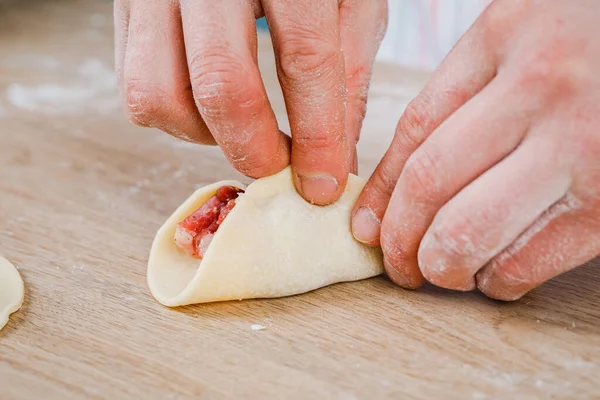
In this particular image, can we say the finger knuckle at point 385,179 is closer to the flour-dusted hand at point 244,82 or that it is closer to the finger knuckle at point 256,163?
the flour-dusted hand at point 244,82

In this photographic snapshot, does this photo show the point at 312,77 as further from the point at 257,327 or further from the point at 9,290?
the point at 9,290

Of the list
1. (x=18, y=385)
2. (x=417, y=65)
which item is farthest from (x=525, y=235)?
(x=417, y=65)

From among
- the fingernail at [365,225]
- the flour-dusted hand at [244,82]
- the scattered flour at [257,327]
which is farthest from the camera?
the fingernail at [365,225]

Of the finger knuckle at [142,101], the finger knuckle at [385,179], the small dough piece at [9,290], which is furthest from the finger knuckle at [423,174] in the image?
the small dough piece at [9,290]

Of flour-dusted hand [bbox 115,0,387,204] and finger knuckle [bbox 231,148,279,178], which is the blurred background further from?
finger knuckle [bbox 231,148,279,178]

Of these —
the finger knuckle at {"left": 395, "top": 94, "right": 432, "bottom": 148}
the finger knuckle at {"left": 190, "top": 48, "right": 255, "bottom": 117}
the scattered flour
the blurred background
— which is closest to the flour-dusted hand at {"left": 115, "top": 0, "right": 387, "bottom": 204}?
the finger knuckle at {"left": 190, "top": 48, "right": 255, "bottom": 117}

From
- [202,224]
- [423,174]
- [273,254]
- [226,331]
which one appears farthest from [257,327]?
[423,174]
